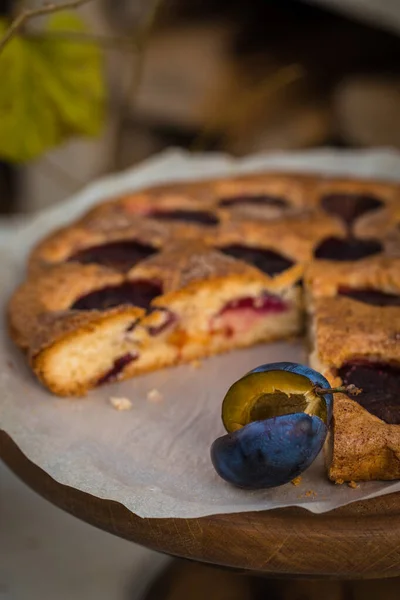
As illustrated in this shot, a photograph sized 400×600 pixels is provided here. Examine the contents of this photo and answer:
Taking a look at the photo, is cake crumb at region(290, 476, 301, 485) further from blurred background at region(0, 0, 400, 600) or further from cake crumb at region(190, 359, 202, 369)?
blurred background at region(0, 0, 400, 600)

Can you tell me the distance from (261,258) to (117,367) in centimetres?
47

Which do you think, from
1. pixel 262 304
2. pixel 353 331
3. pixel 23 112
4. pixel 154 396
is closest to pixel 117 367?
pixel 154 396

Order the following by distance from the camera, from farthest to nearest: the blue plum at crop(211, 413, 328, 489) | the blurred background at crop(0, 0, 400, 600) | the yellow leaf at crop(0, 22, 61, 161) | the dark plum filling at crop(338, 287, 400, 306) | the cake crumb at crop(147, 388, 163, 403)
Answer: the blurred background at crop(0, 0, 400, 600) < the yellow leaf at crop(0, 22, 61, 161) < the dark plum filling at crop(338, 287, 400, 306) < the cake crumb at crop(147, 388, 163, 403) < the blue plum at crop(211, 413, 328, 489)

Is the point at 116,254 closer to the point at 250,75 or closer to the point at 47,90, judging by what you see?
the point at 47,90

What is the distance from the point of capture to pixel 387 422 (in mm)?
1432

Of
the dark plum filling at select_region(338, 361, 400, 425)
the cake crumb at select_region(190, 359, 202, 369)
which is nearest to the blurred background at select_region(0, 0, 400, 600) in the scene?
the cake crumb at select_region(190, 359, 202, 369)

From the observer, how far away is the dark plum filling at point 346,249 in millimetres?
2025

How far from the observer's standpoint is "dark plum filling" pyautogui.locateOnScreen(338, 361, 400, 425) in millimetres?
1452

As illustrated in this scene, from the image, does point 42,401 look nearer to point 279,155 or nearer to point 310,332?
point 310,332

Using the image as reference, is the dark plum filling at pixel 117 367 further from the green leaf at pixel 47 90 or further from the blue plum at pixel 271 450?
the green leaf at pixel 47 90

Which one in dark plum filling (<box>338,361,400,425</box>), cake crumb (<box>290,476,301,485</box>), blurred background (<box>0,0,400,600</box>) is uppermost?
dark plum filling (<box>338,361,400,425</box>)

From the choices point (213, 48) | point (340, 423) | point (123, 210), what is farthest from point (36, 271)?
point (213, 48)

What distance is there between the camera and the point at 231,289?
1.94 metres

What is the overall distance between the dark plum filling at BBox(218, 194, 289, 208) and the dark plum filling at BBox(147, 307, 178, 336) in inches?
19.7
